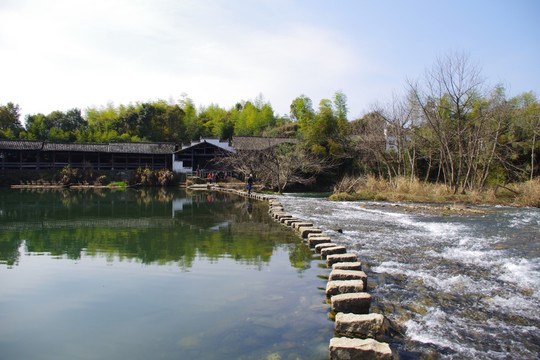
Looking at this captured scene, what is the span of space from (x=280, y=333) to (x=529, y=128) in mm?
24817

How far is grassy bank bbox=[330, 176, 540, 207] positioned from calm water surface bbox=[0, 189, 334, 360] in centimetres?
1052

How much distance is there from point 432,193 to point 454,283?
580 inches

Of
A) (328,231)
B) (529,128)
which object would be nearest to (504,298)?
(328,231)

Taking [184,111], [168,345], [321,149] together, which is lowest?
[168,345]

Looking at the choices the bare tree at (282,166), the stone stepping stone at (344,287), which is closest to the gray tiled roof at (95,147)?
the bare tree at (282,166)

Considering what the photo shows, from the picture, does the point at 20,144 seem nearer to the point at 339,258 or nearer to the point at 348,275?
the point at 339,258

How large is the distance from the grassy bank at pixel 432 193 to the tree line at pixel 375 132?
49.9 inches

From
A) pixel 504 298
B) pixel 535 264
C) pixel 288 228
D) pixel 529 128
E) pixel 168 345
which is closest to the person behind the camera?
pixel 168 345

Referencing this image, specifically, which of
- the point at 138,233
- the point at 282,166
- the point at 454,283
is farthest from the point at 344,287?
the point at 282,166

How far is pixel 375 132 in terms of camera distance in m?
26.8

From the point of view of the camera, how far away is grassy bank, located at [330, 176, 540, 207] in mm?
16312

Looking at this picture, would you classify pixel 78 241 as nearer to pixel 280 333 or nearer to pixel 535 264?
pixel 280 333

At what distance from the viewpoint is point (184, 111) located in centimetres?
4744

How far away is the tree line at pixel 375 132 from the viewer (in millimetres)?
A: 21016
